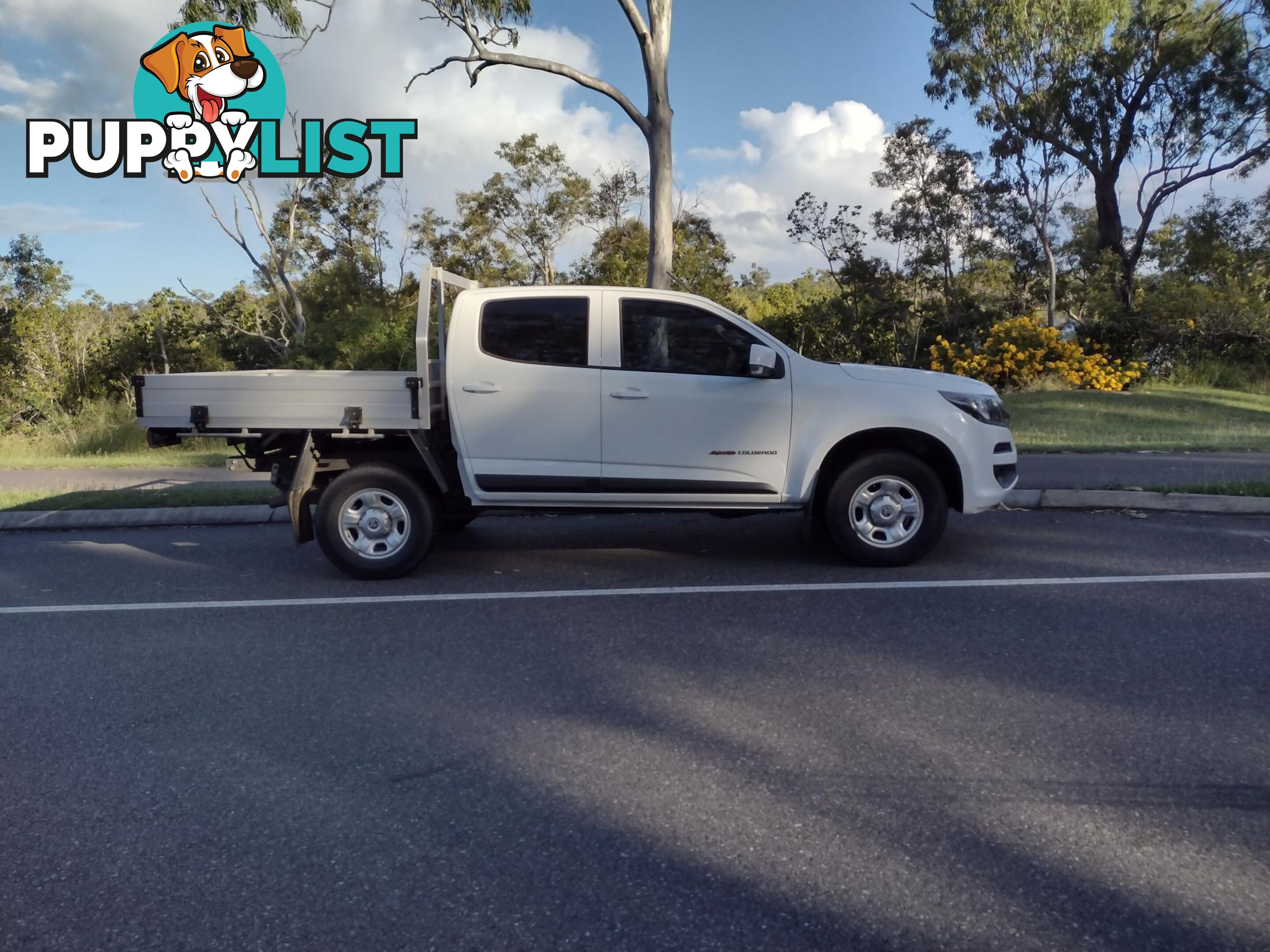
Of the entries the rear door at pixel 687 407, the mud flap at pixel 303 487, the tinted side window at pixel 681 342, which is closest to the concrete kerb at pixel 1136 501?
the rear door at pixel 687 407

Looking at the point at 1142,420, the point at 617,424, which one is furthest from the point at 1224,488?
the point at 1142,420

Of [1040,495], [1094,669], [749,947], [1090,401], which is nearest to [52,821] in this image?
[749,947]

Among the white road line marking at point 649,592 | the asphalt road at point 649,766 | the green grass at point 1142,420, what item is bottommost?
the asphalt road at point 649,766

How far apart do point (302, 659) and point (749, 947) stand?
3444 mm

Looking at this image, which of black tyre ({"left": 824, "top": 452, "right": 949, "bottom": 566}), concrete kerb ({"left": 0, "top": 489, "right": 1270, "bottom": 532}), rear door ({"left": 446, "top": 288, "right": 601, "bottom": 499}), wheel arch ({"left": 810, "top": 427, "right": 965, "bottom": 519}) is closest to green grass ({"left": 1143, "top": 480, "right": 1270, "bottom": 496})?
concrete kerb ({"left": 0, "top": 489, "right": 1270, "bottom": 532})

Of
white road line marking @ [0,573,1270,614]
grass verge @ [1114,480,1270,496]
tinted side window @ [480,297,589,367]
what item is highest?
tinted side window @ [480,297,589,367]

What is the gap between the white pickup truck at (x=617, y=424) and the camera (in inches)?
289

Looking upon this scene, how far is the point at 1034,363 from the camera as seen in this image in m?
22.2

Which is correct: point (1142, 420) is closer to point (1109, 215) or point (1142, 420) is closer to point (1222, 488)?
point (1222, 488)

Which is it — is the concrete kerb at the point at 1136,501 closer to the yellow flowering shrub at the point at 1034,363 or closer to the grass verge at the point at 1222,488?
the grass verge at the point at 1222,488

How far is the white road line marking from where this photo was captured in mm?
6871

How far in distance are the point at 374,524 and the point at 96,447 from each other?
14395mm

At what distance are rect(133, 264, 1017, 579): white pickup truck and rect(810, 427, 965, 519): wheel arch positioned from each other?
0.6 inches

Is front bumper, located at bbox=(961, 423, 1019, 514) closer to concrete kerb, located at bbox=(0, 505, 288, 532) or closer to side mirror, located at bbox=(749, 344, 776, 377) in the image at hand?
side mirror, located at bbox=(749, 344, 776, 377)
